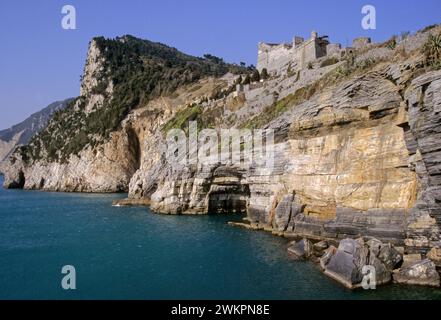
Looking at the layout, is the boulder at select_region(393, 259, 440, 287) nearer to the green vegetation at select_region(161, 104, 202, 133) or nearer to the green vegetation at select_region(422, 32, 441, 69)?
the green vegetation at select_region(422, 32, 441, 69)

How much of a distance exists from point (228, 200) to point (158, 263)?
2375cm

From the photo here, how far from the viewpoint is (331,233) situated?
102 feet

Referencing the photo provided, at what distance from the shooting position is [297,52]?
6247 cm

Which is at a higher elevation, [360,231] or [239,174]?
[239,174]

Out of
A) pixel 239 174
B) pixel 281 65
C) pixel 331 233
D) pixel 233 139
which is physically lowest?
pixel 331 233

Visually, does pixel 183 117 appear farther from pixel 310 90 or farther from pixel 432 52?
pixel 432 52

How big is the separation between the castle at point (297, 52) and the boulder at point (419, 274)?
33275 mm

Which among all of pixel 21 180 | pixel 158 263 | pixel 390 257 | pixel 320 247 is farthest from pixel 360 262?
pixel 21 180

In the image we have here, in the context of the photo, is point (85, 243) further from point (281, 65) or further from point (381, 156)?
point (281, 65)

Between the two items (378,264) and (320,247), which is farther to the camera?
(320,247)
